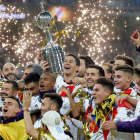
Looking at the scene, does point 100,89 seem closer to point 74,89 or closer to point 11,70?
point 74,89

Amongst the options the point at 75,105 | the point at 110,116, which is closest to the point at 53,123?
the point at 110,116

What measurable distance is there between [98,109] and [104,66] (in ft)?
5.46

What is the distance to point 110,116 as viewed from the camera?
4.98m

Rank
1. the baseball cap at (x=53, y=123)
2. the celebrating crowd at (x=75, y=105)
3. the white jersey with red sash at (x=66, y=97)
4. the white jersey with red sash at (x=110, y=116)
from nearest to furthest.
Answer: the baseball cap at (x=53, y=123)
the celebrating crowd at (x=75, y=105)
the white jersey with red sash at (x=110, y=116)
the white jersey with red sash at (x=66, y=97)

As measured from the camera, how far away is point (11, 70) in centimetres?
773

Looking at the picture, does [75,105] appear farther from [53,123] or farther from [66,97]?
[53,123]

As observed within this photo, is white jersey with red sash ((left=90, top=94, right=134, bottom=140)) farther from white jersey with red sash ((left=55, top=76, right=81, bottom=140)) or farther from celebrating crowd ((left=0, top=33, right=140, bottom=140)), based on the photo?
white jersey with red sash ((left=55, top=76, right=81, bottom=140))

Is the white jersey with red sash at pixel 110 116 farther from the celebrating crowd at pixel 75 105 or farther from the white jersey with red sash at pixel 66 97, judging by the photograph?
the white jersey with red sash at pixel 66 97

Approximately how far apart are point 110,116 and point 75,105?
81 cm

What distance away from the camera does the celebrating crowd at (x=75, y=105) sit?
475cm

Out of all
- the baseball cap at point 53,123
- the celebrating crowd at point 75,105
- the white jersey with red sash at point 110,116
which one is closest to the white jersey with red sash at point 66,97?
the celebrating crowd at point 75,105

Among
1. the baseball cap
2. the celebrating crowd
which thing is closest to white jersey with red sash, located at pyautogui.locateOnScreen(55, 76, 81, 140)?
the celebrating crowd

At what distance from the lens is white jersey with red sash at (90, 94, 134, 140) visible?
15.9 ft

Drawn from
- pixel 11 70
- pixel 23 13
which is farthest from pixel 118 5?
pixel 11 70
